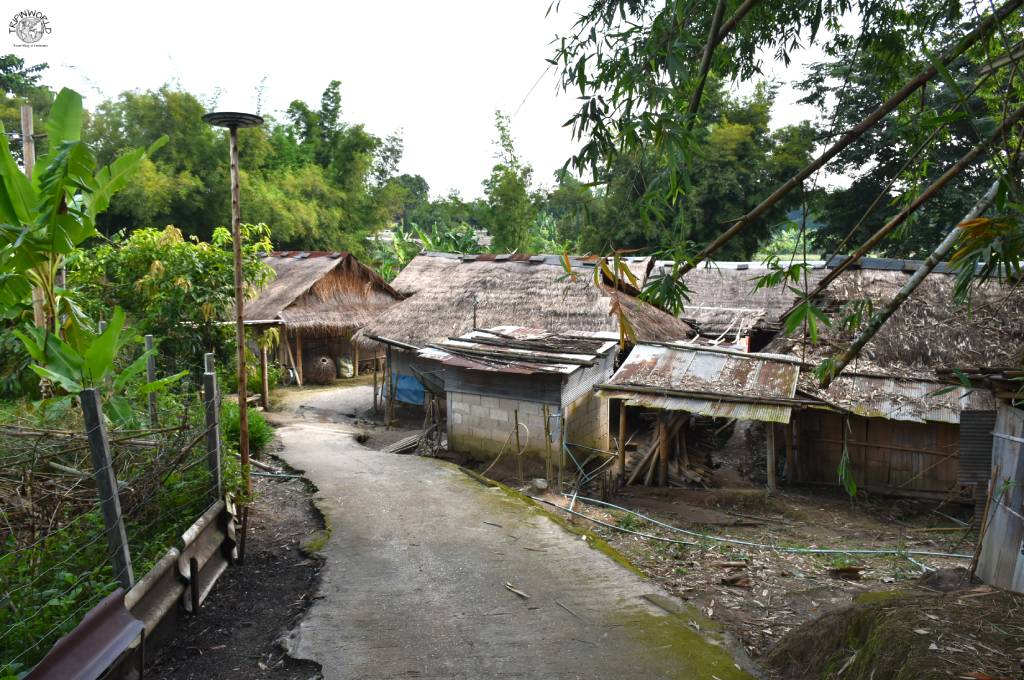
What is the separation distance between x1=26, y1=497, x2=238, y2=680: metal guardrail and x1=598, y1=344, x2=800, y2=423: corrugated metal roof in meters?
6.65

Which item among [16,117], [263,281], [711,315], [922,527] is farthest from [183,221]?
[922,527]

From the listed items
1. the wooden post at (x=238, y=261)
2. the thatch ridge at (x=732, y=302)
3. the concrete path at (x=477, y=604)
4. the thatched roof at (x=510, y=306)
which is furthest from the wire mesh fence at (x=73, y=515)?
the thatch ridge at (x=732, y=302)

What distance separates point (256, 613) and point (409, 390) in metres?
10.7

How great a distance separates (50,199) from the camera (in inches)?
183

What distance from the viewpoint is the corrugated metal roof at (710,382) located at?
10016 millimetres

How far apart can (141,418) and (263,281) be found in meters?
5.10

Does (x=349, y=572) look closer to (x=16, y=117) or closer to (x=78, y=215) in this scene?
(x=78, y=215)

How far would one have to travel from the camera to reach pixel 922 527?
32.6 ft

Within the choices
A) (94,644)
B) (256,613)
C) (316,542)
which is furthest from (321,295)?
(94,644)

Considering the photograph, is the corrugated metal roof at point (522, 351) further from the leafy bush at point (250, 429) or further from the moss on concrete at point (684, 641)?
the moss on concrete at point (684, 641)

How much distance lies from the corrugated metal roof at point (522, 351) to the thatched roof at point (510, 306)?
76.9 inches

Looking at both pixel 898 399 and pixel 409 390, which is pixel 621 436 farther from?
pixel 409 390

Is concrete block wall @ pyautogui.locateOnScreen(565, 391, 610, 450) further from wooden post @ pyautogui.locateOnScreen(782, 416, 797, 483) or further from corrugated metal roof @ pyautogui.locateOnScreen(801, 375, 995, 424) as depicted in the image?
corrugated metal roof @ pyautogui.locateOnScreen(801, 375, 995, 424)

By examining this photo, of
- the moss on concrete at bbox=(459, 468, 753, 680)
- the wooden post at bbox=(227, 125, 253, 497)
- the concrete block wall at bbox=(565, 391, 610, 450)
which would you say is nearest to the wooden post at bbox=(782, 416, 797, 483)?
the concrete block wall at bbox=(565, 391, 610, 450)
